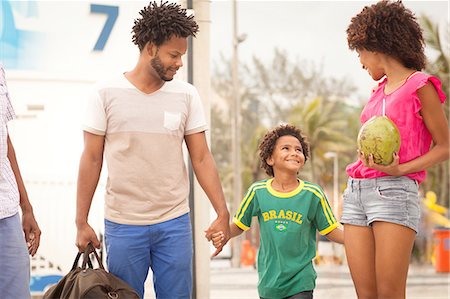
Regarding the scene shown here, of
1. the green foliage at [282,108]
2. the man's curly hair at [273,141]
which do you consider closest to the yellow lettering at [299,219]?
the man's curly hair at [273,141]

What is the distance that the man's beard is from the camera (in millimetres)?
3867

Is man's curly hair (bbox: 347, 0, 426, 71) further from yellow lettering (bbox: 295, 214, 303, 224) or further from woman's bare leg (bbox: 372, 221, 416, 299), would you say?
yellow lettering (bbox: 295, 214, 303, 224)

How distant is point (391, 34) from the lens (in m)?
3.49

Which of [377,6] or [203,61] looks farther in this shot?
[203,61]

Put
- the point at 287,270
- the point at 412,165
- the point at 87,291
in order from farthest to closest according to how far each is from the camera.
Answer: the point at 287,270 → the point at 87,291 → the point at 412,165

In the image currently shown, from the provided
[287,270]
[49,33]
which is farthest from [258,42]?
[287,270]

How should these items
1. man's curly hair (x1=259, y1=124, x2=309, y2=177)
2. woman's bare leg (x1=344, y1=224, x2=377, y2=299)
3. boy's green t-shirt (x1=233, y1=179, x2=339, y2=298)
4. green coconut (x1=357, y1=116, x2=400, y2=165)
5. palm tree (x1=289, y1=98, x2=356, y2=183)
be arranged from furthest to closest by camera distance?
palm tree (x1=289, y1=98, x2=356, y2=183) < man's curly hair (x1=259, y1=124, x2=309, y2=177) < boy's green t-shirt (x1=233, y1=179, x2=339, y2=298) < woman's bare leg (x1=344, y1=224, x2=377, y2=299) < green coconut (x1=357, y1=116, x2=400, y2=165)

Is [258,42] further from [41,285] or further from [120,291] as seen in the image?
[120,291]

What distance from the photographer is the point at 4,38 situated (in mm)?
7719

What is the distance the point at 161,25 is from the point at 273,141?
1.15m

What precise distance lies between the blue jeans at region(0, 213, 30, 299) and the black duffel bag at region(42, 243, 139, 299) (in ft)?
0.68

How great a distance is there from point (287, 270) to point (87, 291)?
1.16 meters

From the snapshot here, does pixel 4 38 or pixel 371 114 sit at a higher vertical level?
pixel 4 38

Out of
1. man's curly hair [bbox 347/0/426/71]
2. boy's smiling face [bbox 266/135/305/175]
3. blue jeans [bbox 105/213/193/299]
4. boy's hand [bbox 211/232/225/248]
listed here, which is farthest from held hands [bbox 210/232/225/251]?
man's curly hair [bbox 347/0/426/71]
